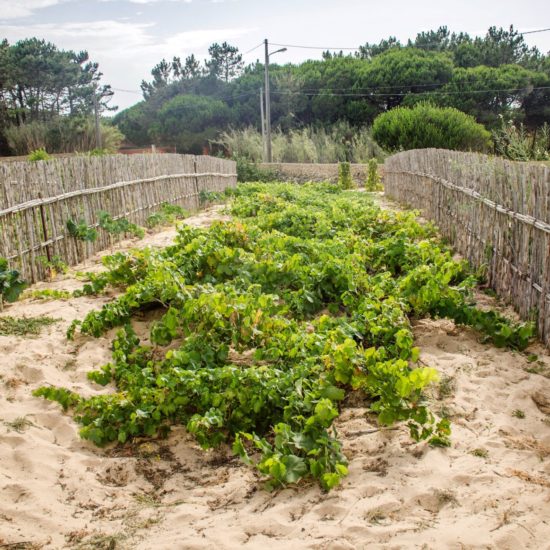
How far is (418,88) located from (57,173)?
3588cm

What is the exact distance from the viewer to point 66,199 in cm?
789

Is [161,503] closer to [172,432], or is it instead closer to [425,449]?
[172,432]

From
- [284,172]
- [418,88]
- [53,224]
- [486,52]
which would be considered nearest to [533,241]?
[53,224]

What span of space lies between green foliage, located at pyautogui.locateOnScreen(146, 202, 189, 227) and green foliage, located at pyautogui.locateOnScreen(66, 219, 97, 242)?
3040mm

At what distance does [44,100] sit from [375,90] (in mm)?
22483

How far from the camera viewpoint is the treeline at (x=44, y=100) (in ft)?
116

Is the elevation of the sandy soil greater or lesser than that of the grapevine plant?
lesser

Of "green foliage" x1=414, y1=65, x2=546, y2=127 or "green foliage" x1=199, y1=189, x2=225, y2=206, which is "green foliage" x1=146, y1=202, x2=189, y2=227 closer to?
"green foliage" x1=199, y1=189, x2=225, y2=206

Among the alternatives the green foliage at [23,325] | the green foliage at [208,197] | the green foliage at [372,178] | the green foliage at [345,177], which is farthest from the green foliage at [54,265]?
the green foliage at [345,177]

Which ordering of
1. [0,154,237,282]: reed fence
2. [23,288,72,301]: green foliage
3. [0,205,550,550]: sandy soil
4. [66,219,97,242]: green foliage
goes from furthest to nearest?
[66,219,97,242]: green foliage
[0,154,237,282]: reed fence
[23,288,72,301]: green foliage
[0,205,550,550]: sandy soil

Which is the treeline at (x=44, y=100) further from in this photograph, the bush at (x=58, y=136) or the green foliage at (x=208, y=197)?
the green foliage at (x=208, y=197)

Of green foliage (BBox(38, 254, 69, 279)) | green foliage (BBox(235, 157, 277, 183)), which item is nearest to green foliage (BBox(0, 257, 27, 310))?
green foliage (BBox(38, 254, 69, 279))

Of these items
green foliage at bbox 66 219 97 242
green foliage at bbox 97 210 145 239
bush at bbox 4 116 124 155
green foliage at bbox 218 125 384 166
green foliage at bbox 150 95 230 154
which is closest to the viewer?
green foliage at bbox 66 219 97 242

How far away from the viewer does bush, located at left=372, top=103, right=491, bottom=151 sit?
2453cm
